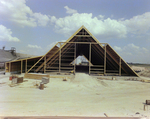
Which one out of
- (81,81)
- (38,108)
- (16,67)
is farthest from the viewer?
(16,67)

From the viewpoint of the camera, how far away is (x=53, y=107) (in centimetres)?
664

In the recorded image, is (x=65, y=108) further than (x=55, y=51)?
No

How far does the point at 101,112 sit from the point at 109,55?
14458mm

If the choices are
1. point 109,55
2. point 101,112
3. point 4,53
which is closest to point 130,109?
point 101,112

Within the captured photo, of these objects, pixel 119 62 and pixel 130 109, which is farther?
pixel 119 62

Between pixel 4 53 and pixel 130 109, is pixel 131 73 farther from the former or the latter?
pixel 4 53

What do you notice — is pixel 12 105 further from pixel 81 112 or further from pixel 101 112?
pixel 101 112

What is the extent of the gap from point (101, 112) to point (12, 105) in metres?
5.34

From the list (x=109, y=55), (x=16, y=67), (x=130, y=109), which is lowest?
(x=130, y=109)

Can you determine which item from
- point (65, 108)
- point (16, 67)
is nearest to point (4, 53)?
point (16, 67)

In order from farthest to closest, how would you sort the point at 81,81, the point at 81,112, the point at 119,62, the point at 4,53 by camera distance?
1. the point at 4,53
2. the point at 119,62
3. the point at 81,81
4. the point at 81,112

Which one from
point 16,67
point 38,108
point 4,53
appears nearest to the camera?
point 38,108

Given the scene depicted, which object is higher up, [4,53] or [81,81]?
[4,53]

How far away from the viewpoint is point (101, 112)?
6062 mm
